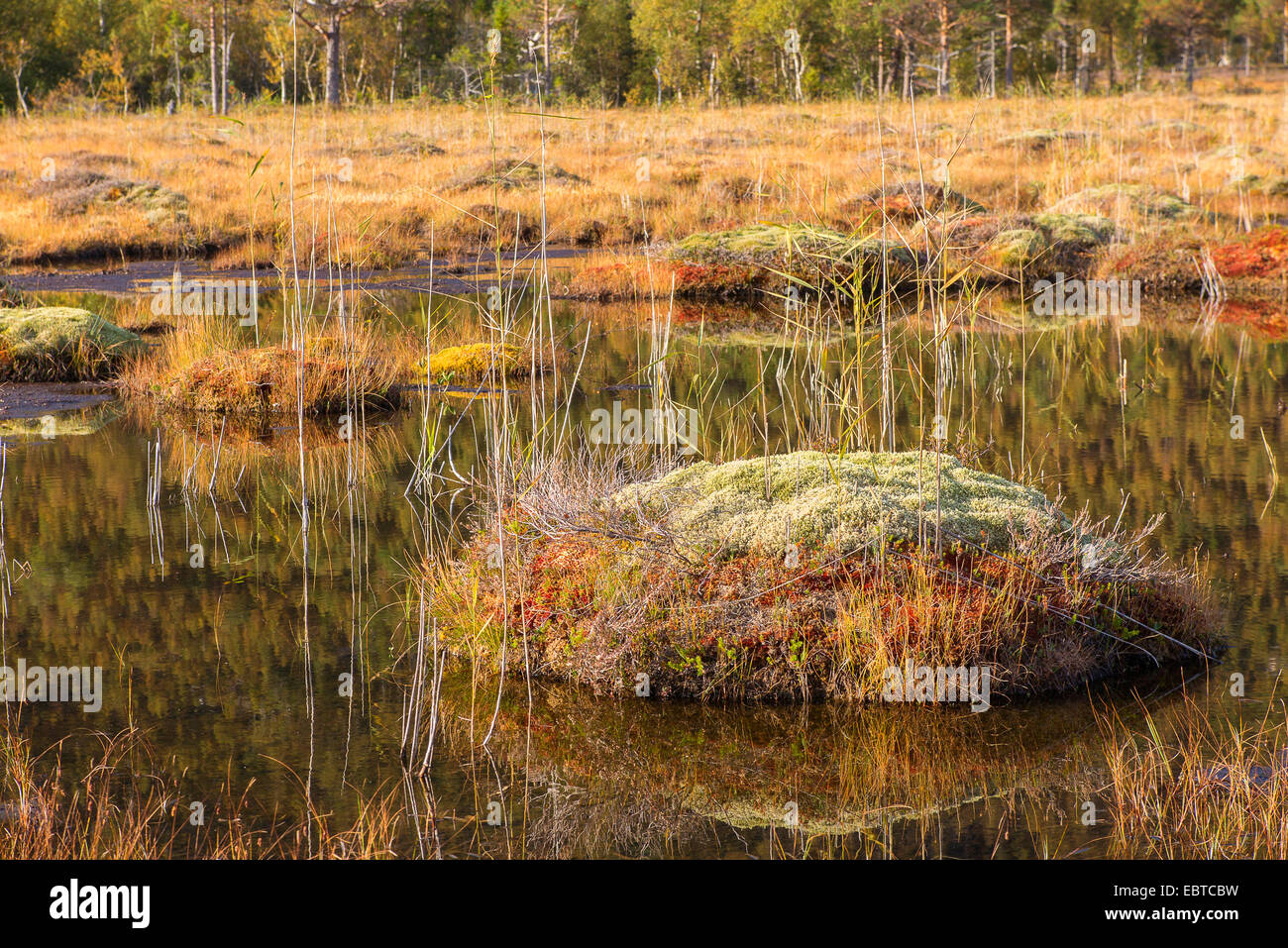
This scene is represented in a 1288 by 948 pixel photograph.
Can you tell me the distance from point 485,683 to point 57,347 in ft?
29.7

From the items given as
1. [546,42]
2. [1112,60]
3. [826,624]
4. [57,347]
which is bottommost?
[826,624]

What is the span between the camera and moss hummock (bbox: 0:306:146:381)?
1280 centimetres

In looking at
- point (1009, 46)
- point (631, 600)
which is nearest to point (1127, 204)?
point (631, 600)

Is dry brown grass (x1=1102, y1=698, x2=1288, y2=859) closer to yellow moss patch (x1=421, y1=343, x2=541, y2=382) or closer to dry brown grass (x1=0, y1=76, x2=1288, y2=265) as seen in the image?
yellow moss patch (x1=421, y1=343, x2=541, y2=382)

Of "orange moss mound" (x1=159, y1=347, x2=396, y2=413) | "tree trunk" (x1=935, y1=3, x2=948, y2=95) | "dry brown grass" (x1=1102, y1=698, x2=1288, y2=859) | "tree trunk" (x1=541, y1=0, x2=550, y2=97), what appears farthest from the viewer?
"tree trunk" (x1=935, y1=3, x2=948, y2=95)

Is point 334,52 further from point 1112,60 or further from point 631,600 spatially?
point 631,600

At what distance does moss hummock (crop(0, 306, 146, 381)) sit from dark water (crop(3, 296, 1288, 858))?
248 centimetres

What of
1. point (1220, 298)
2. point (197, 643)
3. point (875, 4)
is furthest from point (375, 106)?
point (197, 643)

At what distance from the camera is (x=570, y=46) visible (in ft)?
161

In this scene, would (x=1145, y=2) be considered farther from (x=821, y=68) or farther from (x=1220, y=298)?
(x=1220, y=298)

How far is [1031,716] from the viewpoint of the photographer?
5.22m

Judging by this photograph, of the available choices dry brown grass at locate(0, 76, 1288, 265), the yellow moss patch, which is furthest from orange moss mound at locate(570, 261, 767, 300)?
the yellow moss patch

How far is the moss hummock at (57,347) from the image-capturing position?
12805 mm

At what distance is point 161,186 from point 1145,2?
57017 millimetres
